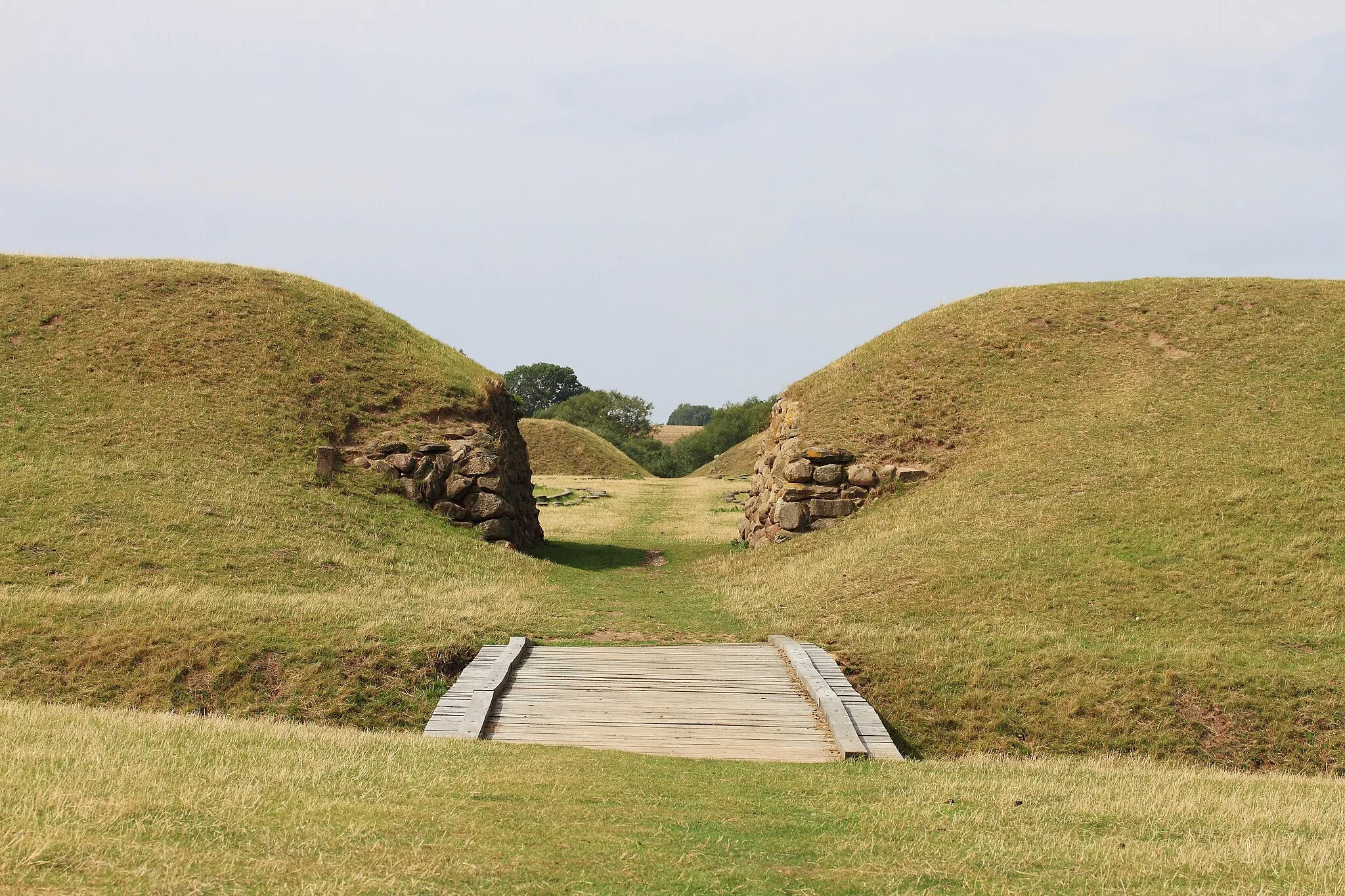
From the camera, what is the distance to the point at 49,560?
704 inches

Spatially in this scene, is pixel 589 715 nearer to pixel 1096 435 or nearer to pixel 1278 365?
pixel 1096 435

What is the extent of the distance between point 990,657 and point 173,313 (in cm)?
2524

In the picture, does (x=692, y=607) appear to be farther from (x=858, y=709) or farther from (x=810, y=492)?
(x=858, y=709)

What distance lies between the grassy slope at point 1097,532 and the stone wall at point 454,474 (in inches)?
226

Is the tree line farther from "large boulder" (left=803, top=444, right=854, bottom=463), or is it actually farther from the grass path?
"large boulder" (left=803, top=444, right=854, bottom=463)

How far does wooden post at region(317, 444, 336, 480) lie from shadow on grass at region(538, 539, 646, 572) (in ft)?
19.9

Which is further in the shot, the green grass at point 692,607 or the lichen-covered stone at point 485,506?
the lichen-covered stone at point 485,506

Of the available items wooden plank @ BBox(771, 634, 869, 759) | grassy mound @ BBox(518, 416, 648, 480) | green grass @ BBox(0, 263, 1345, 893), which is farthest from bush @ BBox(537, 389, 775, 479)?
wooden plank @ BBox(771, 634, 869, 759)

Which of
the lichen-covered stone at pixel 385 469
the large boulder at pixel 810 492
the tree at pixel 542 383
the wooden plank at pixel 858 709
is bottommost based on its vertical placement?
the wooden plank at pixel 858 709

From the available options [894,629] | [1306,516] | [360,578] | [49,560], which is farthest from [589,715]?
[1306,516]

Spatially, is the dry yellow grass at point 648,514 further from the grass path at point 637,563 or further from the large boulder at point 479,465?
the large boulder at point 479,465

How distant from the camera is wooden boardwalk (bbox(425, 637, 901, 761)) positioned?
11.7 metres

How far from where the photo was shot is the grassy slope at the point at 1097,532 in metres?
13.9

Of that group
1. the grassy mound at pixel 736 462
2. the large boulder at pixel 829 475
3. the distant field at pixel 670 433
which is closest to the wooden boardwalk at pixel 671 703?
the large boulder at pixel 829 475
